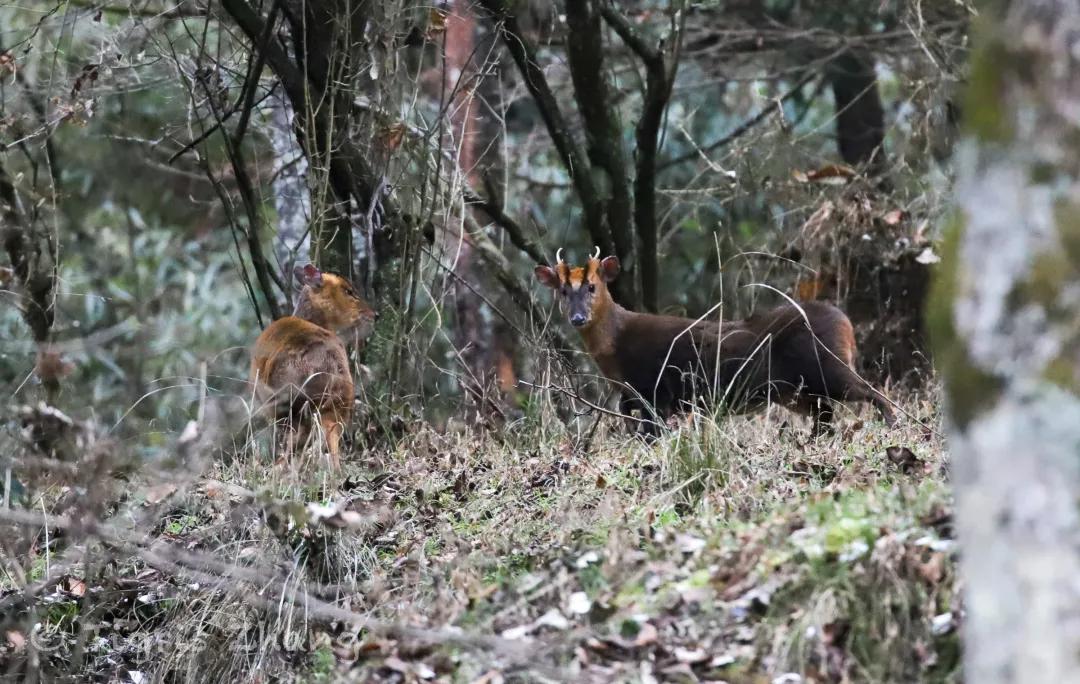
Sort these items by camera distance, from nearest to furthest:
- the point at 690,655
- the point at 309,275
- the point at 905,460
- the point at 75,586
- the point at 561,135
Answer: the point at 690,655 < the point at 905,460 < the point at 75,586 < the point at 309,275 < the point at 561,135

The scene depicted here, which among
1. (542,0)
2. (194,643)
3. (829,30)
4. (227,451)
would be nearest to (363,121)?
(227,451)

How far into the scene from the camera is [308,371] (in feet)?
28.3

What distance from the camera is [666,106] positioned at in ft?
36.6

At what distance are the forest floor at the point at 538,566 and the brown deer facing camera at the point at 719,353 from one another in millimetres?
410

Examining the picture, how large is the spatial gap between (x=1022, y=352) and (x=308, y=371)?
600 cm

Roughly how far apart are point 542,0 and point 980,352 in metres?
9.44

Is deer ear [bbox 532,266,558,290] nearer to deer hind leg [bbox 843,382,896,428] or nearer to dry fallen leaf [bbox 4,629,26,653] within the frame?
deer hind leg [bbox 843,382,896,428]

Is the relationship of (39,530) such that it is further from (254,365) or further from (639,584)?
(639,584)

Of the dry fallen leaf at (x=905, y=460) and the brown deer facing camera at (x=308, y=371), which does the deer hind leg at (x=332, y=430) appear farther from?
the dry fallen leaf at (x=905, y=460)

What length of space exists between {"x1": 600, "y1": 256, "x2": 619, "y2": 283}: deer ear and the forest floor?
6.58 feet

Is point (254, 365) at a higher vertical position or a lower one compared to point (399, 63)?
lower

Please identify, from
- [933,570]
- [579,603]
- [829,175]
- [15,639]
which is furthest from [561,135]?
[933,570]

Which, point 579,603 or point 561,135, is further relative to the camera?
point 561,135

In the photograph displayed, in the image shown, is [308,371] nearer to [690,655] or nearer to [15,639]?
[15,639]
